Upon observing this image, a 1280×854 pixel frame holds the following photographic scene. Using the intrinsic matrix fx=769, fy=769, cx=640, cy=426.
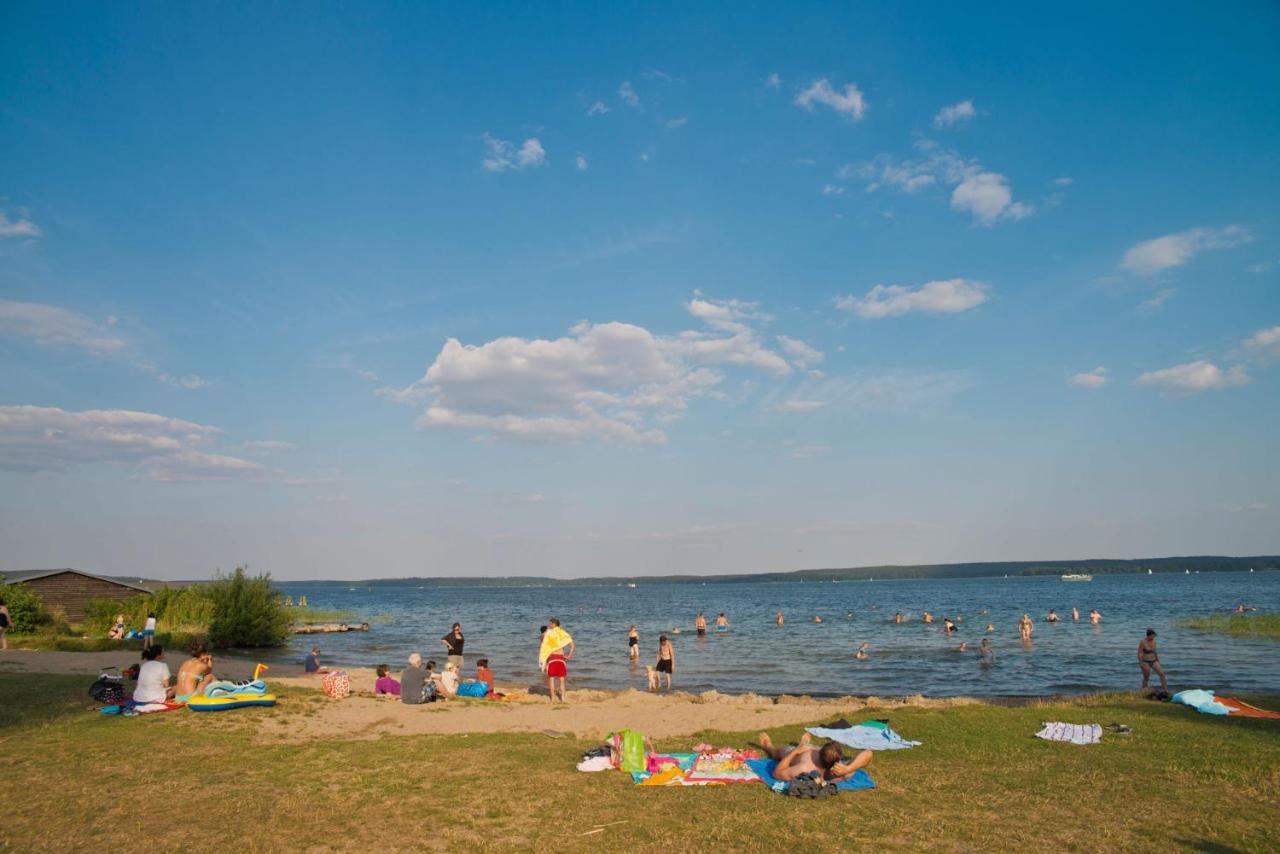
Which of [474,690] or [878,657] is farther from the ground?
[474,690]

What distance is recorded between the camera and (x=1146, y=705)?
56.0 feet

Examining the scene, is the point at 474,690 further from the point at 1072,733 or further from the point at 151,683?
the point at 1072,733

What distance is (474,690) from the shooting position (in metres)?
20.8

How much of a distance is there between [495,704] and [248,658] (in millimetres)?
21253

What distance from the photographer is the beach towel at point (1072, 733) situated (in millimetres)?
13109

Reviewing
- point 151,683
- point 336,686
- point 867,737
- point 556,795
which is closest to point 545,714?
point 336,686

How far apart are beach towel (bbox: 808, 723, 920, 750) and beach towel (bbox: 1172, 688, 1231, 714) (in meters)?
7.09

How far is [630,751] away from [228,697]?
9.07 metres

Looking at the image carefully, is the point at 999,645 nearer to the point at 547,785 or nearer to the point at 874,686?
the point at 874,686

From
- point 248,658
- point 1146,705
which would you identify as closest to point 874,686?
point 1146,705

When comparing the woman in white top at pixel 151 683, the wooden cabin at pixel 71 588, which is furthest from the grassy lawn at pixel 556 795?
the wooden cabin at pixel 71 588

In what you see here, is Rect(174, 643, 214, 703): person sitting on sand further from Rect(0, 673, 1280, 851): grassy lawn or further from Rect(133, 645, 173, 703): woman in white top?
Rect(0, 673, 1280, 851): grassy lawn

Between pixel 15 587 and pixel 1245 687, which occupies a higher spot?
pixel 15 587

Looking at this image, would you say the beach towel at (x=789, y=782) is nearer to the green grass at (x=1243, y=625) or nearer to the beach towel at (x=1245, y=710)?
the beach towel at (x=1245, y=710)
